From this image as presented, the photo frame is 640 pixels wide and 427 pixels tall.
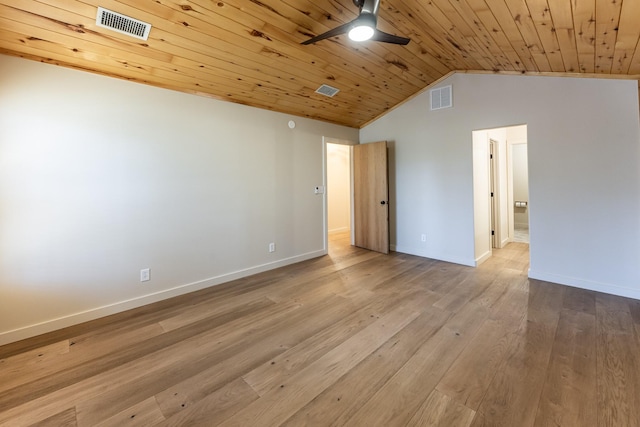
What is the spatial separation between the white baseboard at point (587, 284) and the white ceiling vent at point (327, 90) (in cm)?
356

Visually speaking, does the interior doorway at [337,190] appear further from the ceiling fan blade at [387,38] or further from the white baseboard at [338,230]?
the ceiling fan blade at [387,38]

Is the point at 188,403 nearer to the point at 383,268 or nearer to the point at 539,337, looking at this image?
the point at 539,337

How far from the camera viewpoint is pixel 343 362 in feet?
6.50

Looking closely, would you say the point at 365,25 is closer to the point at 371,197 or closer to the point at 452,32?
the point at 452,32

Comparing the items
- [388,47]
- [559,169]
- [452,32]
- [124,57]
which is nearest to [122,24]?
[124,57]

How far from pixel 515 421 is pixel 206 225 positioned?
10.9 ft

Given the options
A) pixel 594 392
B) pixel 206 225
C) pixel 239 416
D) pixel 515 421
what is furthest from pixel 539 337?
pixel 206 225

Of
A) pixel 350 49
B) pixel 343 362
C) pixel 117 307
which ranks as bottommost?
pixel 343 362

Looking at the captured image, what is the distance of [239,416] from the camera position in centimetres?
154

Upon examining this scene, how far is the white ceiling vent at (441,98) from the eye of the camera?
4164 mm

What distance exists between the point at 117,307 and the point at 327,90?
3610mm

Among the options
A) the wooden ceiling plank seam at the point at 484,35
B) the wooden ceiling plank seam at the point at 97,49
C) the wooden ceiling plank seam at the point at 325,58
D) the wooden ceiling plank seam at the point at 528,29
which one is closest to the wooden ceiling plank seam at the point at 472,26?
the wooden ceiling plank seam at the point at 484,35

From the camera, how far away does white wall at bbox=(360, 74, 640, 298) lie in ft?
9.75

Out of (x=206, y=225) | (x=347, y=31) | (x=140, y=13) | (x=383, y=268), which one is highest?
(x=140, y=13)
